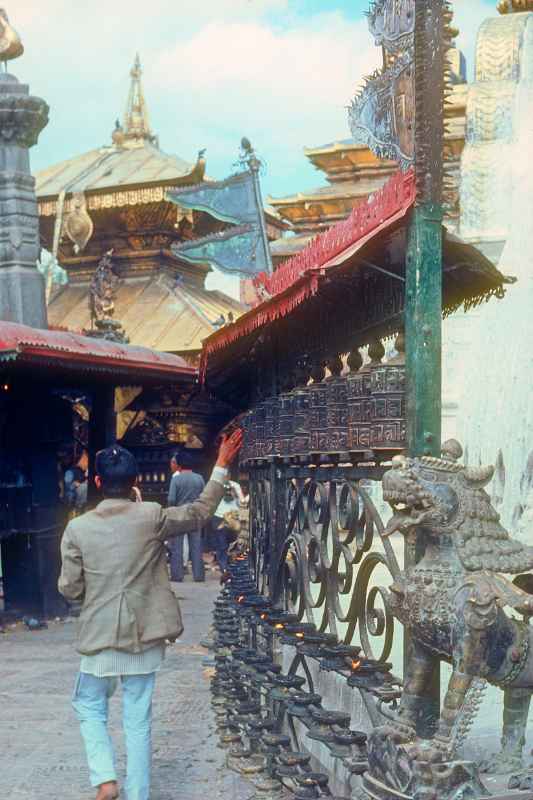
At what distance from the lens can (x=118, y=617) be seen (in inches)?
207

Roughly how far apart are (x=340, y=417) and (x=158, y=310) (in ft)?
58.4

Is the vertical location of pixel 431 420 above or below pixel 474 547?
above

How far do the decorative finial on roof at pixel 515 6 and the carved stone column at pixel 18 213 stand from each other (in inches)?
228

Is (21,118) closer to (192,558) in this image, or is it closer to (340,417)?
(192,558)

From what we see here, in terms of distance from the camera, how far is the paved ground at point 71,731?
19.9ft

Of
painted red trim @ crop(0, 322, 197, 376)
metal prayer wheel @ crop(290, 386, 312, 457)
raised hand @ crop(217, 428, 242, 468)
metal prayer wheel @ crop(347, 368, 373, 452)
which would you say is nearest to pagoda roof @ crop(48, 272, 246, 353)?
painted red trim @ crop(0, 322, 197, 376)

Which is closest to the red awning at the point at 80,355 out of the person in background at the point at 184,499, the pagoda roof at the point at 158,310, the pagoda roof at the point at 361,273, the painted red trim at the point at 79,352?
the painted red trim at the point at 79,352

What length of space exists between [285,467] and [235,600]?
4.33 feet

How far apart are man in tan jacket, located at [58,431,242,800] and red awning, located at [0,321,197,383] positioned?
16.3ft

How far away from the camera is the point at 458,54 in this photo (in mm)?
12586

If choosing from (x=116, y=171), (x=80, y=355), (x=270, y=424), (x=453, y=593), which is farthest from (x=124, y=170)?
(x=453, y=593)

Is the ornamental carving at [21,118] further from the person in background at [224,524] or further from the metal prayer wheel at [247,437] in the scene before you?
the metal prayer wheel at [247,437]

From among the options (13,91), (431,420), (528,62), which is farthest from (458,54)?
(431,420)

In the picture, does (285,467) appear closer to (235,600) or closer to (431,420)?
(235,600)
